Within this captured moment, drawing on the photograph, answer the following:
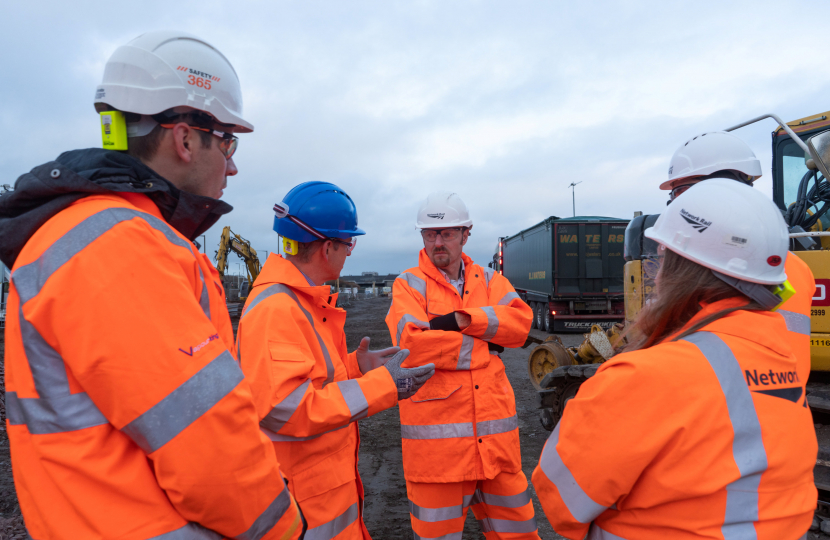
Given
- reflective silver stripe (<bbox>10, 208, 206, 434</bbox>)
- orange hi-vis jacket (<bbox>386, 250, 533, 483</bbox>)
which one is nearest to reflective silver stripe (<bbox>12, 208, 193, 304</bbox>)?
reflective silver stripe (<bbox>10, 208, 206, 434</bbox>)

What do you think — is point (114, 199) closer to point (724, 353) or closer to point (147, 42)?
point (147, 42)

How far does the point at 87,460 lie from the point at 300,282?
49.1 inches

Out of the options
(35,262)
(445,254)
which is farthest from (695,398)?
(445,254)

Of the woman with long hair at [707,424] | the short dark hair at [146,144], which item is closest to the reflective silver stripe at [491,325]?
the woman with long hair at [707,424]

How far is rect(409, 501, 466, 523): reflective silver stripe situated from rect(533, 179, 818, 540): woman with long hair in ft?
4.97

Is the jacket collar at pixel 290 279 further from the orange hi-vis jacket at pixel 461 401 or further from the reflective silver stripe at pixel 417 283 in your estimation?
the reflective silver stripe at pixel 417 283

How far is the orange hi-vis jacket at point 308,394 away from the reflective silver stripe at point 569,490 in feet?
2.77

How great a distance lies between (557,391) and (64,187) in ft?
19.4

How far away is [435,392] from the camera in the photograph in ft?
9.71

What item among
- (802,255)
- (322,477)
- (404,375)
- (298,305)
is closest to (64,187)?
(298,305)

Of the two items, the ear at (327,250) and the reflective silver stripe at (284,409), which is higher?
the ear at (327,250)

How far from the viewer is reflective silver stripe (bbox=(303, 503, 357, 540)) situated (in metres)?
1.97

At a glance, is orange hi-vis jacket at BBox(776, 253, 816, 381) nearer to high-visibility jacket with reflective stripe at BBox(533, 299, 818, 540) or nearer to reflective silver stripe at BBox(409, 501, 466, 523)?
high-visibility jacket with reflective stripe at BBox(533, 299, 818, 540)

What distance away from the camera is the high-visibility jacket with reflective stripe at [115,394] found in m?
0.95
